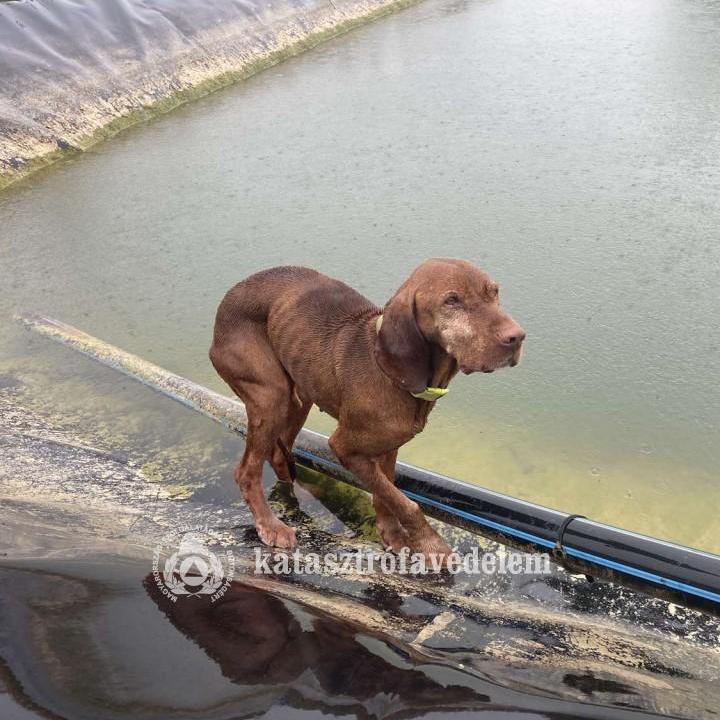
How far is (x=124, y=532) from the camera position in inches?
124

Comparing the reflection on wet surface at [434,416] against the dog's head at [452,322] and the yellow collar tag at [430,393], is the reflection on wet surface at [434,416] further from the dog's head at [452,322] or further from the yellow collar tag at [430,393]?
the dog's head at [452,322]

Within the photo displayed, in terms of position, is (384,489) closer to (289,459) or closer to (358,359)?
(358,359)

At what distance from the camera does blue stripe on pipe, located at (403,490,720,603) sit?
8.52ft

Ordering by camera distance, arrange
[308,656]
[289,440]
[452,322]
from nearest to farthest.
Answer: [308,656], [452,322], [289,440]

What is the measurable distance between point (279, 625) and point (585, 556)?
1.01 m

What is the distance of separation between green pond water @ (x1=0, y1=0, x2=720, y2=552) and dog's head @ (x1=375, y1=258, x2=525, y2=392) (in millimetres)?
1396

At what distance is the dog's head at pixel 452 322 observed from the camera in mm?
2439

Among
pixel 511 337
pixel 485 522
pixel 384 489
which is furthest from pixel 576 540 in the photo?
pixel 511 337

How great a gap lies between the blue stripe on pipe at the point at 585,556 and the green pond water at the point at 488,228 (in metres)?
0.74

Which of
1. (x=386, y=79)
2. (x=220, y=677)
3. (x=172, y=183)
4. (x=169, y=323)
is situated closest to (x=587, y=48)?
(x=386, y=79)

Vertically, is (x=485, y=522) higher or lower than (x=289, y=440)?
lower

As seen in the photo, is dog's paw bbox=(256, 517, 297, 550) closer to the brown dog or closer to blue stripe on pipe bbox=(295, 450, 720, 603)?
the brown dog

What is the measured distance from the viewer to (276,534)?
3.19m

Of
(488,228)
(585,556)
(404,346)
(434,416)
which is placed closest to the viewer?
(404,346)
